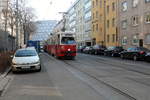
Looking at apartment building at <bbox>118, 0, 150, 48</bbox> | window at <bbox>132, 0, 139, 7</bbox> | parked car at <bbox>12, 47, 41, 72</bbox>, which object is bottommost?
parked car at <bbox>12, 47, 41, 72</bbox>

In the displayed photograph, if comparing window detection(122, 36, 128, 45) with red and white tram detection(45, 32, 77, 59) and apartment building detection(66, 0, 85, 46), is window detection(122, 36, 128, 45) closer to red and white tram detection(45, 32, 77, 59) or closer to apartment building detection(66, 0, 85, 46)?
red and white tram detection(45, 32, 77, 59)

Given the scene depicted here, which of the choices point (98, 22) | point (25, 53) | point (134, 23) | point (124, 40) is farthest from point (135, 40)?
point (25, 53)

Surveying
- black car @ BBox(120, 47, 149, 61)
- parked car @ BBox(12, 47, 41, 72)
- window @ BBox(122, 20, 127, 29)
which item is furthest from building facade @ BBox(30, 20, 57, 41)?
parked car @ BBox(12, 47, 41, 72)

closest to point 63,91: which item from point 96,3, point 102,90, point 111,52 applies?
point 102,90

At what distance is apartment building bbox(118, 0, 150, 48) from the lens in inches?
1593

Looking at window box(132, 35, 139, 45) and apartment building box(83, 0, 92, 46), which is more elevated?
apartment building box(83, 0, 92, 46)

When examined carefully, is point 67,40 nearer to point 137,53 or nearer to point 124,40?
point 137,53

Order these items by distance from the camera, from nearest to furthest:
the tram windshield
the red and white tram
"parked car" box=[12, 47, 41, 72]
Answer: "parked car" box=[12, 47, 41, 72], the red and white tram, the tram windshield

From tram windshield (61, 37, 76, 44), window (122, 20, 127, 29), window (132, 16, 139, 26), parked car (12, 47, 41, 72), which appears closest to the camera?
parked car (12, 47, 41, 72)

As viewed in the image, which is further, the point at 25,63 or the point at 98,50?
the point at 98,50

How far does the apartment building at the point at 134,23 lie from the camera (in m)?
40.5

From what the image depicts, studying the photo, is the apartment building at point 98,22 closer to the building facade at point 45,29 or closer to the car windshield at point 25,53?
the car windshield at point 25,53

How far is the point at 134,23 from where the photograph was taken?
146ft

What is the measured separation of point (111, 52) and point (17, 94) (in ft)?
105
